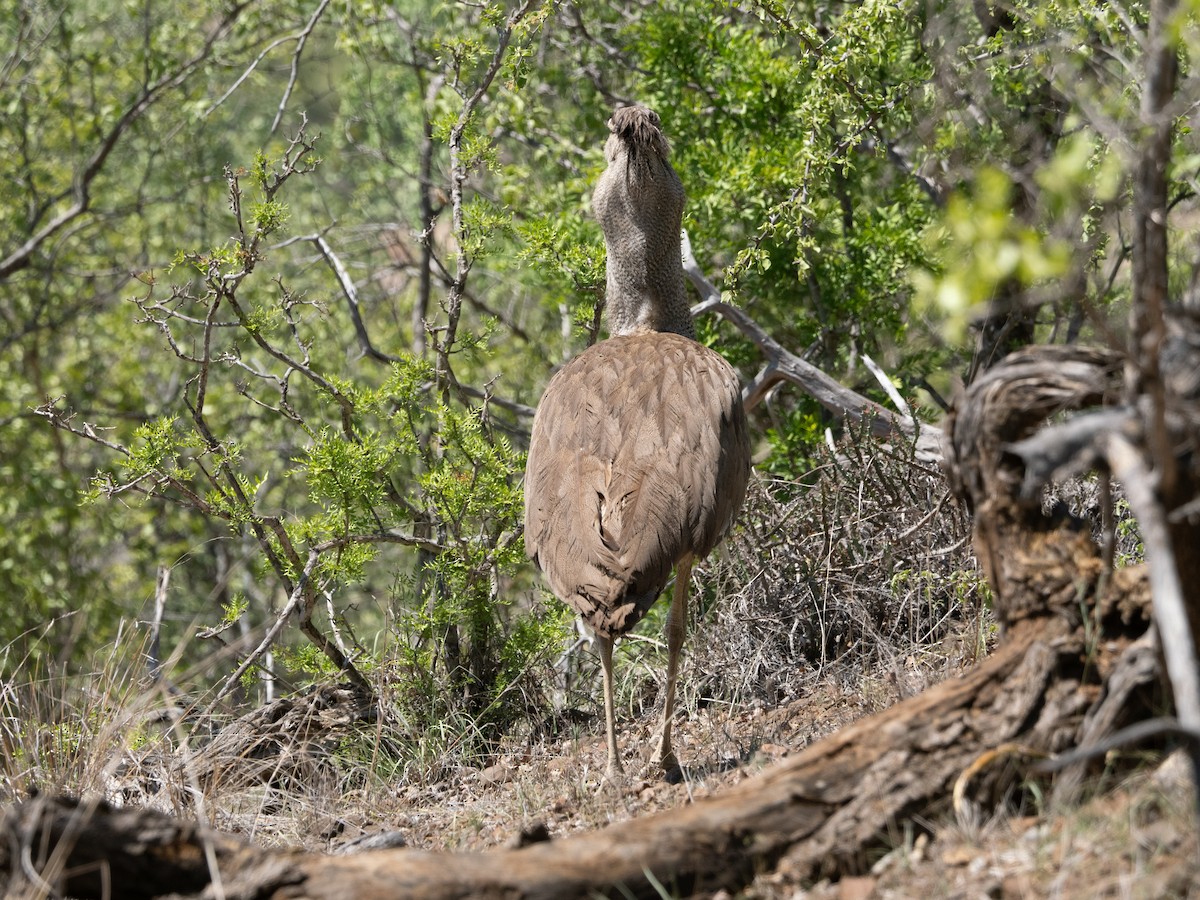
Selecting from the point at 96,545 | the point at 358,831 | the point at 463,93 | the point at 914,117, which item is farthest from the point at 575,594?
the point at 96,545

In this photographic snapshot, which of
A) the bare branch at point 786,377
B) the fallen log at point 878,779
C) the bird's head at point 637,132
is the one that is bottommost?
the fallen log at point 878,779

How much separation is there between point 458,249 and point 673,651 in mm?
2310

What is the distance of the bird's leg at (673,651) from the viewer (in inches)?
207

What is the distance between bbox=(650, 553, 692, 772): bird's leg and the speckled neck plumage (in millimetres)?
1448

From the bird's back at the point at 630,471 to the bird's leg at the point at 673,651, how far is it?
0.38 m

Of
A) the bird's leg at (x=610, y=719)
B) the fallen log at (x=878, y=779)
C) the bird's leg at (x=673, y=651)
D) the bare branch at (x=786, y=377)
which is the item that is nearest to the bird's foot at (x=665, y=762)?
the bird's leg at (x=673, y=651)

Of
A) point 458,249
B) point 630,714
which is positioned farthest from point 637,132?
point 630,714

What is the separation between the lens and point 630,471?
16.7ft

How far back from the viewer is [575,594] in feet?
15.5

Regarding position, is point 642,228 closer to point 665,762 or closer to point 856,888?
point 665,762

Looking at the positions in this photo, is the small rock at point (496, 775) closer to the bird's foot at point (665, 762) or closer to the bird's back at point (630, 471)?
the bird's foot at point (665, 762)

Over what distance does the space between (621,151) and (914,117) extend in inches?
65.8

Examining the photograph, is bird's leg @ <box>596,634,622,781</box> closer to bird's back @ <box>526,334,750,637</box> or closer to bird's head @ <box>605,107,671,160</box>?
bird's back @ <box>526,334,750,637</box>

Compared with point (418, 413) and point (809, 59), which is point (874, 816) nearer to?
point (418, 413)
